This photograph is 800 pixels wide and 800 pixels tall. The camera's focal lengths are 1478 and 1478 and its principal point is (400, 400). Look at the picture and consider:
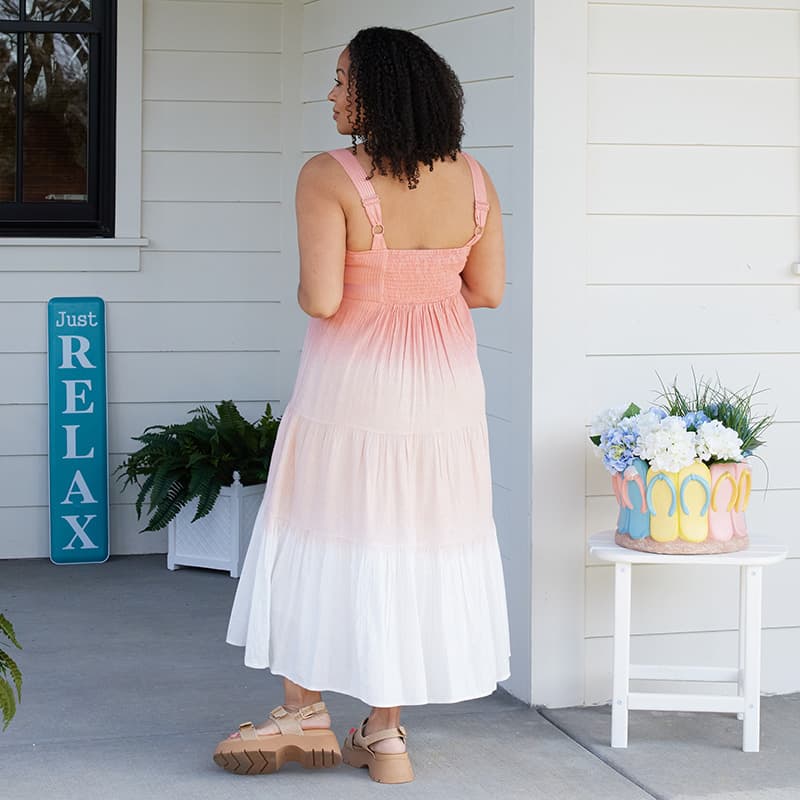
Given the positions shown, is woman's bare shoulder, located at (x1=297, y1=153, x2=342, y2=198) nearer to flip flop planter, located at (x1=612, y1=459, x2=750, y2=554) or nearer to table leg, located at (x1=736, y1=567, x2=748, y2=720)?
flip flop planter, located at (x1=612, y1=459, x2=750, y2=554)

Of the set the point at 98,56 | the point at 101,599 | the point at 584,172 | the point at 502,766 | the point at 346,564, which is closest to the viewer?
the point at 346,564

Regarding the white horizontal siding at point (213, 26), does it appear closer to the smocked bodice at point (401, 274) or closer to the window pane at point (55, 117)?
the window pane at point (55, 117)

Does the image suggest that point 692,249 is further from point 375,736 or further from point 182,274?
point 182,274

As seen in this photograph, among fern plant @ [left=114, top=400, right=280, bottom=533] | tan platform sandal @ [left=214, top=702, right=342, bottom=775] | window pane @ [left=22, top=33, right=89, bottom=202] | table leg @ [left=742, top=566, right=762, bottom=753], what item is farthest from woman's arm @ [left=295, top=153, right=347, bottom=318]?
window pane @ [left=22, top=33, right=89, bottom=202]

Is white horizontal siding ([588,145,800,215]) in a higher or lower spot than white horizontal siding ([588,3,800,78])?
lower

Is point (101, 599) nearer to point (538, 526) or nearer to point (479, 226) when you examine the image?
point (538, 526)

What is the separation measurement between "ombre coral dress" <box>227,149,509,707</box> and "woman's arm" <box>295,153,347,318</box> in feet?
0.24

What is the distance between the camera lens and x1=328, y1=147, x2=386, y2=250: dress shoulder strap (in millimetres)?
2893

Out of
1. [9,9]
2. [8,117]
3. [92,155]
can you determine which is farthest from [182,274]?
[9,9]

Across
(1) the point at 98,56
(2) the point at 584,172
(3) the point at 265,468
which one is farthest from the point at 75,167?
(2) the point at 584,172

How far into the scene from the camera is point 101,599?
4.82 meters

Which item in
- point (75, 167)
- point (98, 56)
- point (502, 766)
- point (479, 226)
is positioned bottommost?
point (502, 766)

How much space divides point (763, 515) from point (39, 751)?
1.88m

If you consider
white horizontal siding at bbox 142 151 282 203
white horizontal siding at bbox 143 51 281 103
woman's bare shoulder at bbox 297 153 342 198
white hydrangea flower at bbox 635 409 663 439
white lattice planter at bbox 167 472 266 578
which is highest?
white horizontal siding at bbox 143 51 281 103
